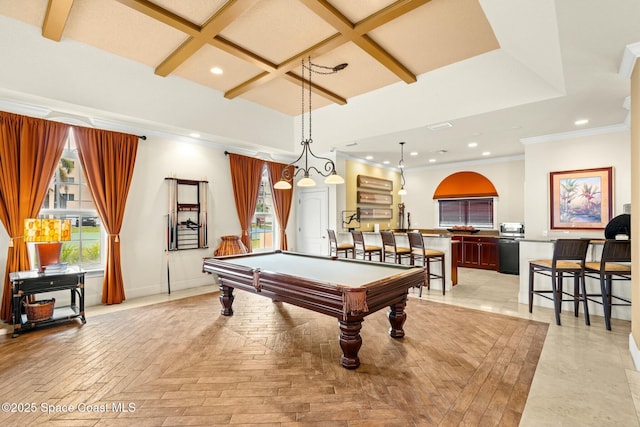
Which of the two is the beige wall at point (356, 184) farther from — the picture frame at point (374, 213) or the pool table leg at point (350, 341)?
the pool table leg at point (350, 341)

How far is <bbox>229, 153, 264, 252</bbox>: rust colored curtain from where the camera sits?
6422mm

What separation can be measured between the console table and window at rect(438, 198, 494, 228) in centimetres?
844

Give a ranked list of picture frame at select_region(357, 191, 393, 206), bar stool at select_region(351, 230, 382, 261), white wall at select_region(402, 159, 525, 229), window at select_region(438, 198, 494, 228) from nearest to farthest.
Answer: bar stool at select_region(351, 230, 382, 261), white wall at select_region(402, 159, 525, 229), picture frame at select_region(357, 191, 393, 206), window at select_region(438, 198, 494, 228)

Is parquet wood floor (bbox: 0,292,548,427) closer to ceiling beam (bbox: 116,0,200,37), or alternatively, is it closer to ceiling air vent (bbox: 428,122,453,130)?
ceiling air vent (bbox: 428,122,453,130)

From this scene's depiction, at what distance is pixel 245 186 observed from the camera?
21.6 ft

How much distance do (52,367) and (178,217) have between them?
323 cm

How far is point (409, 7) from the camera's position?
10.0 ft

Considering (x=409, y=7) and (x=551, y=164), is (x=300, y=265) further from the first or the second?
(x=551, y=164)

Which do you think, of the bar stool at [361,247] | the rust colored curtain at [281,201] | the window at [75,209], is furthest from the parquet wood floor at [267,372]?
the rust colored curtain at [281,201]

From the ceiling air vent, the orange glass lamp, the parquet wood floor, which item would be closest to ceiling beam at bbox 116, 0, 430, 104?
the ceiling air vent

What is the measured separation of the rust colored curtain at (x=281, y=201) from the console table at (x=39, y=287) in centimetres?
405

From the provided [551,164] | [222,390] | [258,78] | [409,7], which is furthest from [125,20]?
[551,164]

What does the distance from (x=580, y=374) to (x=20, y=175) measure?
21.7 feet

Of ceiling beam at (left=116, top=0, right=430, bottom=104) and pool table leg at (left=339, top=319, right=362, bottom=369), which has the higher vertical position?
ceiling beam at (left=116, top=0, right=430, bottom=104)
